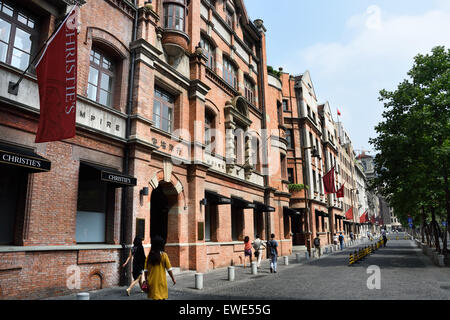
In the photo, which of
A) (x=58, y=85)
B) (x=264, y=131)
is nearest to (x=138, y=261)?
(x=58, y=85)

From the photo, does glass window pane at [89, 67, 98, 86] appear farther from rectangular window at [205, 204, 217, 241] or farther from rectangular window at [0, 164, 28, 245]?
rectangular window at [205, 204, 217, 241]

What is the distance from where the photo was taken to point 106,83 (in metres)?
12.6

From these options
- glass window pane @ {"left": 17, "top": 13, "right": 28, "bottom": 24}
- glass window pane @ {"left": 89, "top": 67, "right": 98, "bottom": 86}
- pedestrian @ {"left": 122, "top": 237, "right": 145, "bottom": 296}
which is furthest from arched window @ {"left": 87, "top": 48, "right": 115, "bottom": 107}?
pedestrian @ {"left": 122, "top": 237, "right": 145, "bottom": 296}

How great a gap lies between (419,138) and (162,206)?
589 inches

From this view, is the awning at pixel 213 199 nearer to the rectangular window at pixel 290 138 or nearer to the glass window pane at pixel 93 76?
the glass window pane at pixel 93 76

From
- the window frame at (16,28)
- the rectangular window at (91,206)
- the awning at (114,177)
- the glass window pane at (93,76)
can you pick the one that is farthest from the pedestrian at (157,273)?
the glass window pane at (93,76)

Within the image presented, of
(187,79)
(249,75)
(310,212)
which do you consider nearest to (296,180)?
(310,212)

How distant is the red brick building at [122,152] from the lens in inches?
349

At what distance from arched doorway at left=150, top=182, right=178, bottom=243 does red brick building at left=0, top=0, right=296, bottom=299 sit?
57 mm

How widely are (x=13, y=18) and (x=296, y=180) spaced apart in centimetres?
3031

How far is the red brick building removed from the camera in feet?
29.1

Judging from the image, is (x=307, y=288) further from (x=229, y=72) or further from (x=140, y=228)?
(x=229, y=72)

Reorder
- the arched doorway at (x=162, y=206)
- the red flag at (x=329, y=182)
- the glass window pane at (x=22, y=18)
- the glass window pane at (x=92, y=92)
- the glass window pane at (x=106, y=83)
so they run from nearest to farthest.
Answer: the glass window pane at (x=22, y=18) → the glass window pane at (x=92, y=92) → the glass window pane at (x=106, y=83) → the arched doorway at (x=162, y=206) → the red flag at (x=329, y=182)

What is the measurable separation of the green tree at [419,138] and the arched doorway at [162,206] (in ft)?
43.6
